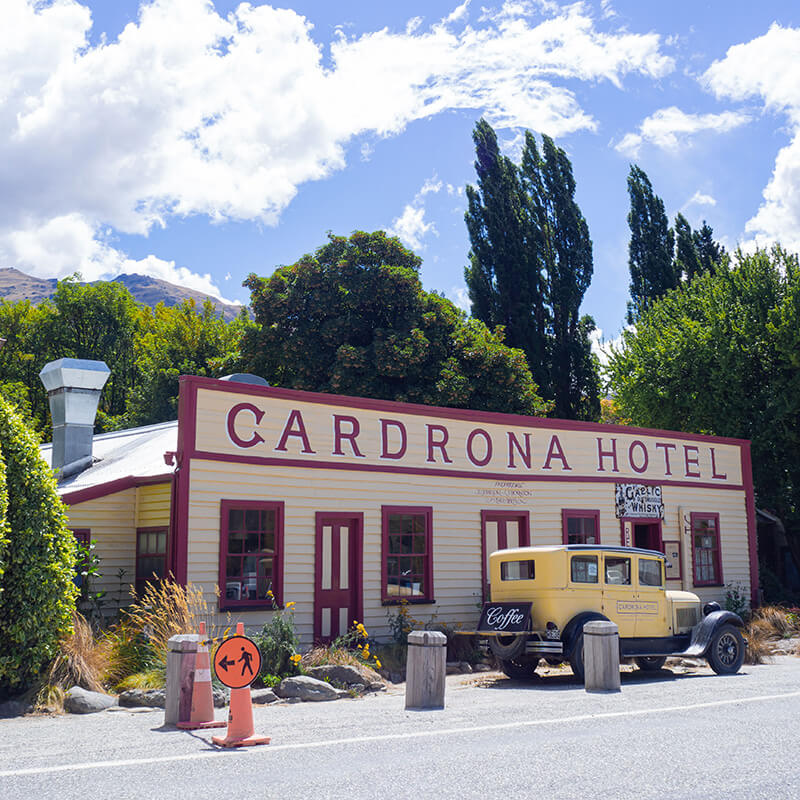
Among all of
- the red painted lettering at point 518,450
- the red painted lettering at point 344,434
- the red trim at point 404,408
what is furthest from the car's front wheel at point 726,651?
the red painted lettering at point 344,434

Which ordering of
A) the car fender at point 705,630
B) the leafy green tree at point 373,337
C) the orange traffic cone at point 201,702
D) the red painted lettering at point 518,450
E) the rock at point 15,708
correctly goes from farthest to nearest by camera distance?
the leafy green tree at point 373,337, the red painted lettering at point 518,450, the car fender at point 705,630, the rock at point 15,708, the orange traffic cone at point 201,702

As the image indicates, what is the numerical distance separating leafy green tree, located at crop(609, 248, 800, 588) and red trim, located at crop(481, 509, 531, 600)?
42.0 ft

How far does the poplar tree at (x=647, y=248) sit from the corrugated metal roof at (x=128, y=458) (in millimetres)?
28687

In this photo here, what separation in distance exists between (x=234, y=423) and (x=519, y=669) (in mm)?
6028

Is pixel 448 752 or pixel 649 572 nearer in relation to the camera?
pixel 448 752

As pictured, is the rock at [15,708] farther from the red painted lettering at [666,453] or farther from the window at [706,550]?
the window at [706,550]

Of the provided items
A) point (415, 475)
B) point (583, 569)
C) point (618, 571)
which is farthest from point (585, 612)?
point (415, 475)

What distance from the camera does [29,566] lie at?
11211 mm

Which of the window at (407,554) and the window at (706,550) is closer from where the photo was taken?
the window at (407,554)

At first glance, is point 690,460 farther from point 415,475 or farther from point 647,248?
point 647,248

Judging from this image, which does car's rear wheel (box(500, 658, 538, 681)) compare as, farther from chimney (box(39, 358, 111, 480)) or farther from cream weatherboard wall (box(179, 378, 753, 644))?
chimney (box(39, 358, 111, 480))

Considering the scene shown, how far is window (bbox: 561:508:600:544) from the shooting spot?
1938 centimetres

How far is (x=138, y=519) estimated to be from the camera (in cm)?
1564

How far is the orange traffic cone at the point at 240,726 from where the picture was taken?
827 cm
